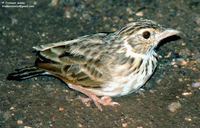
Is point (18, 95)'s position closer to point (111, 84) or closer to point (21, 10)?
point (111, 84)

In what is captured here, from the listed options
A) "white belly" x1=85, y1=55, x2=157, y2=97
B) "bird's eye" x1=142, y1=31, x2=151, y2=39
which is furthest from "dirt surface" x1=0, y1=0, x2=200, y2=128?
"bird's eye" x1=142, y1=31, x2=151, y2=39

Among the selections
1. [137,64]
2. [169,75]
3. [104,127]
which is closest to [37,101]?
[104,127]

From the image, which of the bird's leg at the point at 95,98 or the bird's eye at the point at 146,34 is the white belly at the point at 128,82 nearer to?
the bird's leg at the point at 95,98

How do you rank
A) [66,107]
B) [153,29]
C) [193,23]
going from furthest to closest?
[193,23] → [66,107] → [153,29]

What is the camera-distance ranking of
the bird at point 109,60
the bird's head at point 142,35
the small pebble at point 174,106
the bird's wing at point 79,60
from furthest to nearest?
the small pebble at point 174,106 < the bird's wing at point 79,60 < the bird at point 109,60 < the bird's head at point 142,35

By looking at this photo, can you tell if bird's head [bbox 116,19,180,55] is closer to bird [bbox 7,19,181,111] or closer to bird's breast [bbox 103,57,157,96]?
bird [bbox 7,19,181,111]

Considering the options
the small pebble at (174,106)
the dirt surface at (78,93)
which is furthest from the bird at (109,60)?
the small pebble at (174,106)
